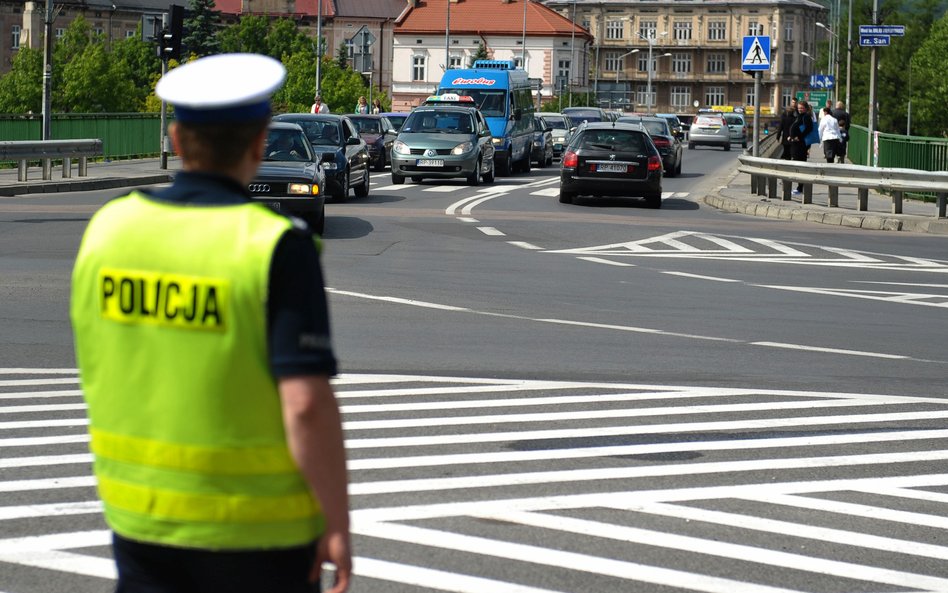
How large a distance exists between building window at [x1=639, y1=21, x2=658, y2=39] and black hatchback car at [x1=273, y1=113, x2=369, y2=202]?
14680 centimetres

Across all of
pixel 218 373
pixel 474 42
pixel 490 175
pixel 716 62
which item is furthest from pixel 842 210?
pixel 716 62

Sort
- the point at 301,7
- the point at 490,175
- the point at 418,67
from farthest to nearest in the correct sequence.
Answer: the point at 301,7 → the point at 418,67 → the point at 490,175

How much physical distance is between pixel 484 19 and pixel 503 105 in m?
107

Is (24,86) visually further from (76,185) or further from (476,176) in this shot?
(76,185)

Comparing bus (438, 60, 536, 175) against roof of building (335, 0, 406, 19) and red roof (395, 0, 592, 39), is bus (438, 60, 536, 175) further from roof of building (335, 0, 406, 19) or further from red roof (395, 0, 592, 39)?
roof of building (335, 0, 406, 19)

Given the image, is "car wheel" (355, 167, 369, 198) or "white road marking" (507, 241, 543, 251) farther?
"car wheel" (355, 167, 369, 198)

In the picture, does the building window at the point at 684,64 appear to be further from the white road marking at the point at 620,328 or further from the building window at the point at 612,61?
the white road marking at the point at 620,328

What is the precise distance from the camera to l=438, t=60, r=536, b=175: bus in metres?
42.9

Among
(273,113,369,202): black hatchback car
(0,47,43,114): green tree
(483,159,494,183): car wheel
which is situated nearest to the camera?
(273,113,369,202): black hatchback car

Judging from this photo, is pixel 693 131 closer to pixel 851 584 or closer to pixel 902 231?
pixel 902 231

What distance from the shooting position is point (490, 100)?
146ft

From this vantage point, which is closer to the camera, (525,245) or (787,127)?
(525,245)

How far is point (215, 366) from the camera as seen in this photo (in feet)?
9.53

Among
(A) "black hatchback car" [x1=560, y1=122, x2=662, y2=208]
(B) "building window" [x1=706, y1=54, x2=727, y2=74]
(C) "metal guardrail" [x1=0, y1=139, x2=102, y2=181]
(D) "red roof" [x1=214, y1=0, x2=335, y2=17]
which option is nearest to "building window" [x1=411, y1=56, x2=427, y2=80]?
(D) "red roof" [x1=214, y1=0, x2=335, y2=17]
